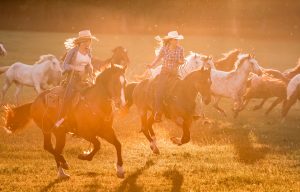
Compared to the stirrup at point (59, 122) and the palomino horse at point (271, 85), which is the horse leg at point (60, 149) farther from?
the palomino horse at point (271, 85)

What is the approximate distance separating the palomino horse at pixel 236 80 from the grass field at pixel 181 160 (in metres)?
0.90

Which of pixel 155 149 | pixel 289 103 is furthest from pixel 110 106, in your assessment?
pixel 289 103

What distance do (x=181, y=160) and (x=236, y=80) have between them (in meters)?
7.32

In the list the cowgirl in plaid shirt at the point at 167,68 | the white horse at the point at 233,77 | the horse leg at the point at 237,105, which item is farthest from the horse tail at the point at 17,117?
the horse leg at the point at 237,105

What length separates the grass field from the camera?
10.7 meters

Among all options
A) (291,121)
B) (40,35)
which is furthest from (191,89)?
(40,35)

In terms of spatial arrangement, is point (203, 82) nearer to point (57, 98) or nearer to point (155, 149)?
point (155, 149)

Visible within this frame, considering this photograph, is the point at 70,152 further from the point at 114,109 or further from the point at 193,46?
the point at 193,46

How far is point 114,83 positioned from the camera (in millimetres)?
10172

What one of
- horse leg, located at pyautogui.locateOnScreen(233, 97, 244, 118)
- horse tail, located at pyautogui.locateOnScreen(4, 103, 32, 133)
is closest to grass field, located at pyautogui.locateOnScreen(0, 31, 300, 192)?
horse leg, located at pyautogui.locateOnScreen(233, 97, 244, 118)

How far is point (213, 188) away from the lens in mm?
10461

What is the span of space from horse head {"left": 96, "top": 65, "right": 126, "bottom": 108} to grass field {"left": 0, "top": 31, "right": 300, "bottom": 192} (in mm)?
1724

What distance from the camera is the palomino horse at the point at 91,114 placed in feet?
33.6

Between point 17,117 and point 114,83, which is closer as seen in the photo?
point 114,83
